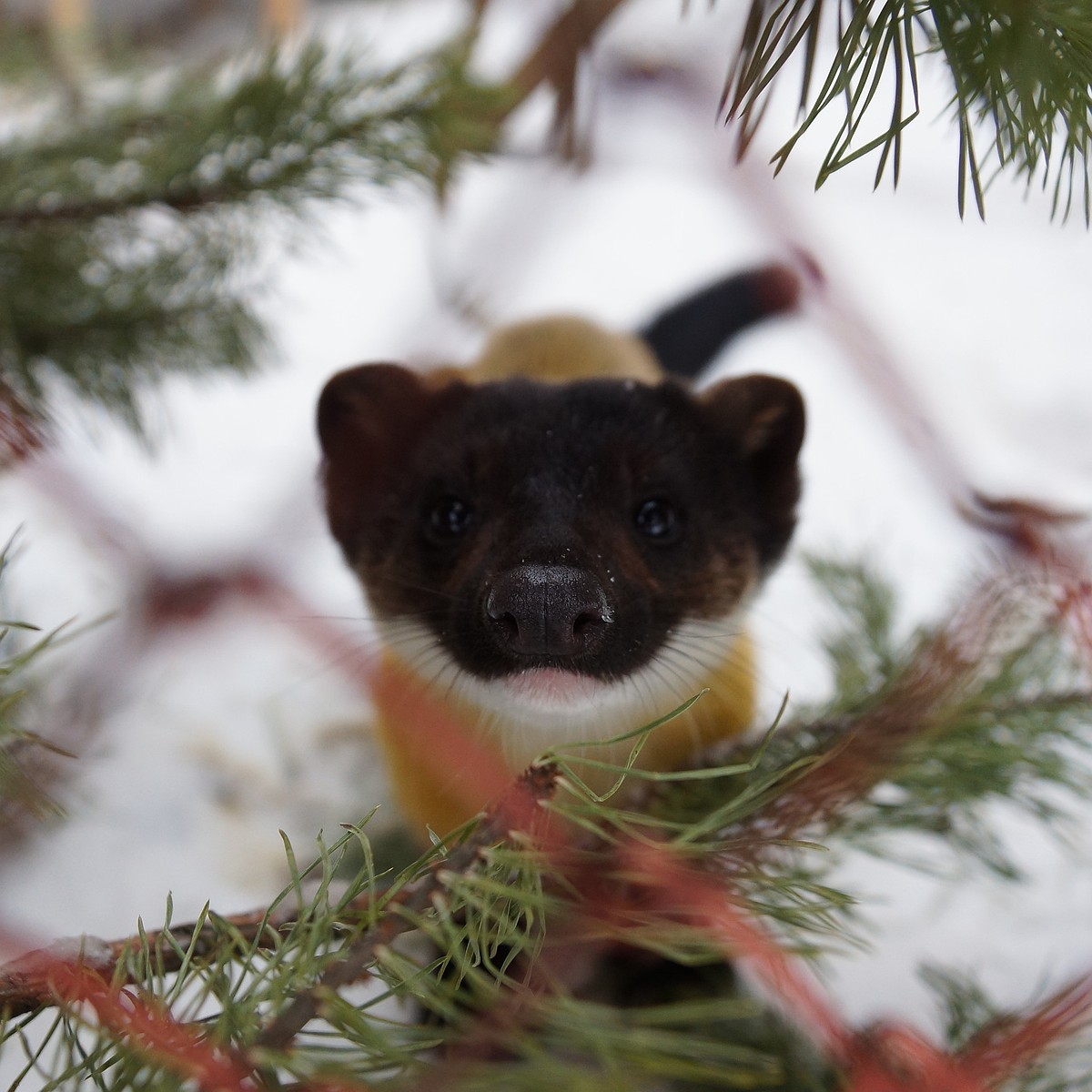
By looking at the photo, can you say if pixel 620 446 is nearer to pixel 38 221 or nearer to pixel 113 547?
pixel 38 221

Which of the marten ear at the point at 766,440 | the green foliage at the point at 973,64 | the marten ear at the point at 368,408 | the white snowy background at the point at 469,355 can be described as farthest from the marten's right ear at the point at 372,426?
the green foliage at the point at 973,64

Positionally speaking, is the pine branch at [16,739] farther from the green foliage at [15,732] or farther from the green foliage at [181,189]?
the green foliage at [181,189]

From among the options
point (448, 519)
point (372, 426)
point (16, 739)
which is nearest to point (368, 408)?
point (372, 426)

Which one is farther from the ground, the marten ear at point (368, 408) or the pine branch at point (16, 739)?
the marten ear at point (368, 408)

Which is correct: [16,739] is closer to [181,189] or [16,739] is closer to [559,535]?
[559,535]

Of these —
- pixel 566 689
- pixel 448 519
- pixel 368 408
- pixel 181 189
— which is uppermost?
pixel 181 189

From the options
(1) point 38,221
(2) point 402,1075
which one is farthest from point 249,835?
(2) point 402,1075

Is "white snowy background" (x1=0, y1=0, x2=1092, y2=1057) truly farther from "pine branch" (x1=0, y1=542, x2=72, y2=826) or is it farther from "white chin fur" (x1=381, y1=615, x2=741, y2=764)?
"white chin fur" (x1=381, y1=615, x2=741, y2=764)
